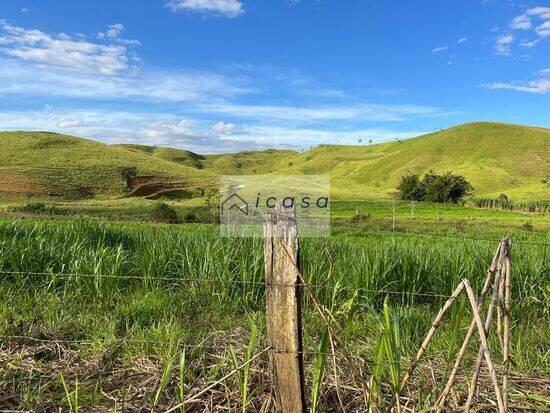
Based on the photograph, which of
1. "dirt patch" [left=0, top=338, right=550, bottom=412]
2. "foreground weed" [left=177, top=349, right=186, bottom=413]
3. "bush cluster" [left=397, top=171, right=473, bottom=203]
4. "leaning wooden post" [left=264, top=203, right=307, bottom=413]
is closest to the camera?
"leaning wooden post" [left=264, top=203, right=307, bottom=413]

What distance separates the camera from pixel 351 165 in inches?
5290

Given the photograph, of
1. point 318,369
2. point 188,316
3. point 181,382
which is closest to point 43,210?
point 188,316

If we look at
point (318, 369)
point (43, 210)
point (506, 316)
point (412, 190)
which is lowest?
point (43, 210)

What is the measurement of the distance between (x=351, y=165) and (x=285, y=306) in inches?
5281

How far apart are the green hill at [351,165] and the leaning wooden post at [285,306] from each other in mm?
61480

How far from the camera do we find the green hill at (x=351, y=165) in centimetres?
6594

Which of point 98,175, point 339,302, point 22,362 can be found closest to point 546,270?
point 339,302

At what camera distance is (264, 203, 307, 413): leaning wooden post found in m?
2.43

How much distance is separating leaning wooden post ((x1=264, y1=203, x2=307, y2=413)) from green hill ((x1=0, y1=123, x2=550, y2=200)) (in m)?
61.5

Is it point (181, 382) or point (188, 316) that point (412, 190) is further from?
point (181, 382)

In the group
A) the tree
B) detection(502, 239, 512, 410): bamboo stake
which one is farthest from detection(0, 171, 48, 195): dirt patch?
detection(502, 239, 512, 410): bamboo stake

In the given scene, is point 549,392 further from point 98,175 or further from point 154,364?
point 98,175

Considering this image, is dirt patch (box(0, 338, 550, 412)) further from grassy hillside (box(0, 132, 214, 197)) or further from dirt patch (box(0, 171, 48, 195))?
dirt patch (box(0, 171, 48, 195))

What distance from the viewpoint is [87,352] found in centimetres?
374
